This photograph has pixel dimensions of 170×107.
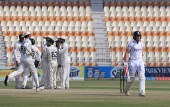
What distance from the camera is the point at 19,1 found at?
31.7 meters

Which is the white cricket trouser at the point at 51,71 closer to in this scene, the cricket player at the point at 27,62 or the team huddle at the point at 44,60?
the team huddle at the point at 44,60

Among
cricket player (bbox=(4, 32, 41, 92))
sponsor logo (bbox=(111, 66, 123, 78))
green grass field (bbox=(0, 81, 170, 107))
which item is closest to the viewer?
green grass field (bbox=(0, 81, 170, 107))

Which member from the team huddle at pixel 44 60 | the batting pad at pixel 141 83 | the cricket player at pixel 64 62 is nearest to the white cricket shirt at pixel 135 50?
the batting pad at pixel 141 83

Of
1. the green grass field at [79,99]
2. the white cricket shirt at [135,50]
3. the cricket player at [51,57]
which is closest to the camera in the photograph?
the green grass field at [79,99]

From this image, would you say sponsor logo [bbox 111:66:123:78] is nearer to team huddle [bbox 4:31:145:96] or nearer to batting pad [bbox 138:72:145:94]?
team huddle [bbox 4:31:145:96]

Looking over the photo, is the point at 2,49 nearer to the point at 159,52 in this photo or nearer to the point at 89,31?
the point at 89,31

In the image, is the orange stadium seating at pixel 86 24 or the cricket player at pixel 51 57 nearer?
the cricket player at pixel 51 57

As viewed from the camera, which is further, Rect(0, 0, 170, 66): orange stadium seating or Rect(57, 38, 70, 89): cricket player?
Rect(0, 0, 170, 66): orange stadium seating

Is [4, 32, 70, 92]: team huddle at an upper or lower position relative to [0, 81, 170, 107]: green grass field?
upper

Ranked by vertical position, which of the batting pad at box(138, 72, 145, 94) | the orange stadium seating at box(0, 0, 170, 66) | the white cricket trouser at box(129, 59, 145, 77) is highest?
the orange stadium seating at box(0, 0, 170, 66)

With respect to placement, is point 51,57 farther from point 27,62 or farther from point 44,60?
point 27,62

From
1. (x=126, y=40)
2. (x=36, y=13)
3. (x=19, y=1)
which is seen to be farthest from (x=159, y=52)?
(x=19, y=1)

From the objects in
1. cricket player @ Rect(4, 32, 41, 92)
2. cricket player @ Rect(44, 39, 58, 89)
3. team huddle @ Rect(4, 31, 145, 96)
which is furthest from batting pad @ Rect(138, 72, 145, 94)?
cricket player @ Rect(44, 39, 58, 89)

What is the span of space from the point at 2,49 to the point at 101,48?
7.62 metres
